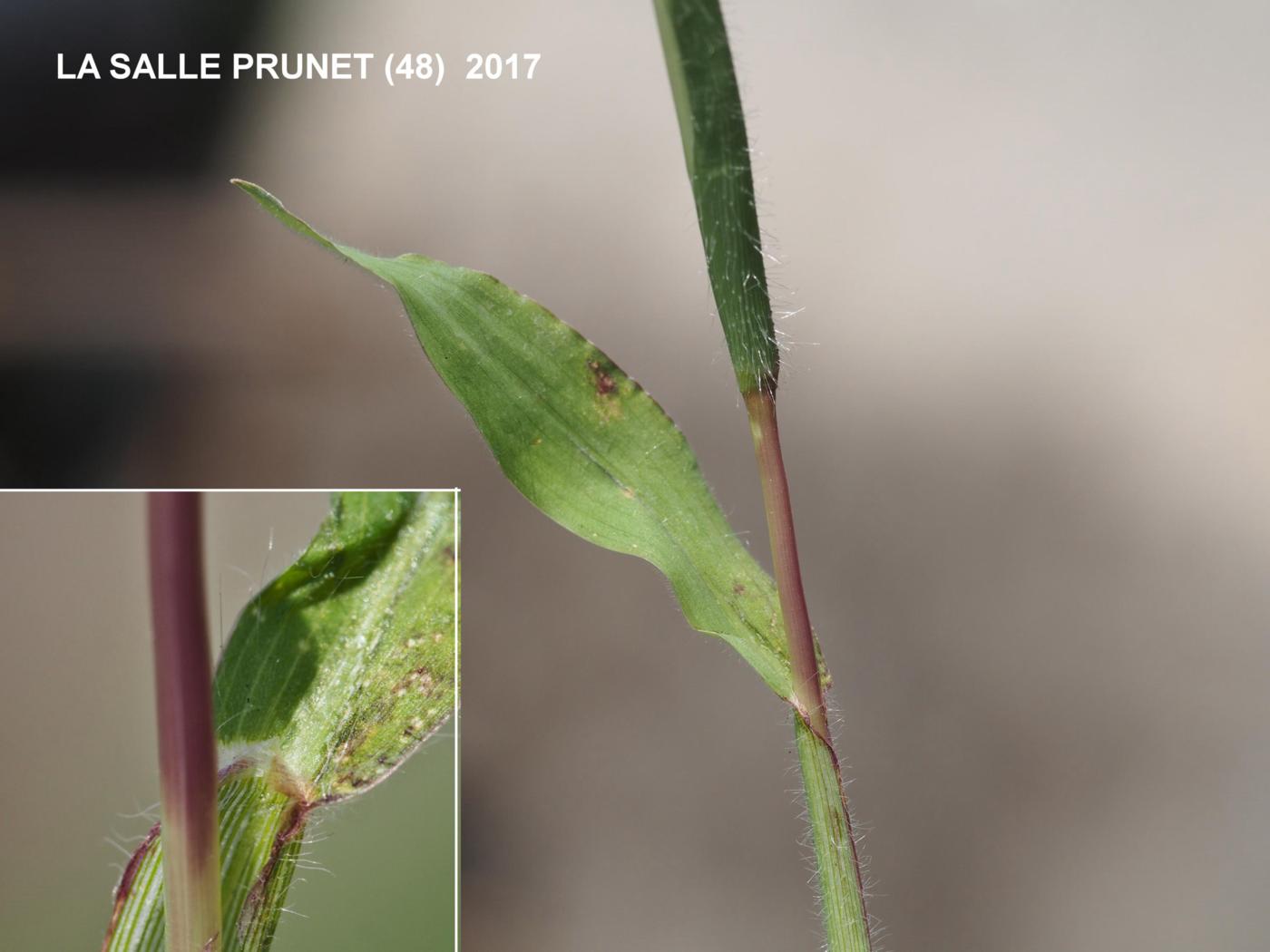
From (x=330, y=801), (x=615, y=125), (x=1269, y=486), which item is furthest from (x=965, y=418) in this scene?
(x=330, y=801)

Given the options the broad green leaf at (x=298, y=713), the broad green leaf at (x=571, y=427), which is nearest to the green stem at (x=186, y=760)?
the broad green leaf at (x=298, y=713)

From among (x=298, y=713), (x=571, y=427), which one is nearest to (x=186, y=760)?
(x=298, y=713)

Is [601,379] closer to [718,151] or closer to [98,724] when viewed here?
[718,151]

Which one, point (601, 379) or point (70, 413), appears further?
point (70, 413)

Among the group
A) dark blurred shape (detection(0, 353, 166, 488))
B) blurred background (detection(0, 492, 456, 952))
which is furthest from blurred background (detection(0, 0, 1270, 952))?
blurred background (detection(0, 492, 456, 952))

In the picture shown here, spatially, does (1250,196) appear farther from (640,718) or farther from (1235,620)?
(640,718)

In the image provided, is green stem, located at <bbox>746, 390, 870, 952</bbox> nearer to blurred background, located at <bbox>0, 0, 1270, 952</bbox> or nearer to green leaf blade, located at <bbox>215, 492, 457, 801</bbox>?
green leaf blade, located at <bbox>215, 492, 457, 801</bbox>
